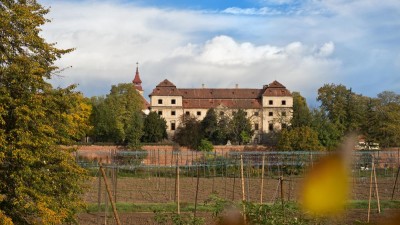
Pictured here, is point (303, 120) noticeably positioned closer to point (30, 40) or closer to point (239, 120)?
point (239, 120)

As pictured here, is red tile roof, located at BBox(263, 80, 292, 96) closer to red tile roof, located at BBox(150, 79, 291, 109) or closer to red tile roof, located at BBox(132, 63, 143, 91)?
red tile roof, located at BBox(150, 79, 291, 109)

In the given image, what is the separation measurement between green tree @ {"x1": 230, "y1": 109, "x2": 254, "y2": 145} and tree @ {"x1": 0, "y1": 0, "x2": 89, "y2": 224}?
141 ft

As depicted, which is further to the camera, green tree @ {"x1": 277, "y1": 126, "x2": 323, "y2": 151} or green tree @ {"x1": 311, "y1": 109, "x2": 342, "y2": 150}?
green tree @ {"x1": 311, "y1": 109, "x2": 342, "y2": 150}

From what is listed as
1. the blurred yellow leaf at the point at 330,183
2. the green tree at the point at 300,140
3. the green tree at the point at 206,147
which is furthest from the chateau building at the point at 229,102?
the blurred yellow leaf at the point at 330,183

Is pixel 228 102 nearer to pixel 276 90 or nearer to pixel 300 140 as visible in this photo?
pixel 276 90

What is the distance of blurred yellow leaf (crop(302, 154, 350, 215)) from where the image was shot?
1.73 ft

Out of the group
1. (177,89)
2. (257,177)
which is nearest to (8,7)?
(257,177)

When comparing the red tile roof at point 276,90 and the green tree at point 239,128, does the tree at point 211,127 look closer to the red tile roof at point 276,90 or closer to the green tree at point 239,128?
the green tree at point 239,128

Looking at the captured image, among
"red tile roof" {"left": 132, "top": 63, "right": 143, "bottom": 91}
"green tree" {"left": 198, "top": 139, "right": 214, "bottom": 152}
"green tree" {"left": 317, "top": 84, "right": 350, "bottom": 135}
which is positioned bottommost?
"green tree" {"left": 198, "top": 139, "right": 214, "bottom": 152}

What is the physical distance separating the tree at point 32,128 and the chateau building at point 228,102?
5019 cm

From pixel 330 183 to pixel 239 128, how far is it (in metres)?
54.8

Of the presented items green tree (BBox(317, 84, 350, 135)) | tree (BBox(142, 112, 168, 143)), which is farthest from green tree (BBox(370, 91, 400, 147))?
tree (BBox(142, 112, 168, 143))

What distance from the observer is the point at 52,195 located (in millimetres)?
10758

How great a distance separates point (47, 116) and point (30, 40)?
1.65 m
